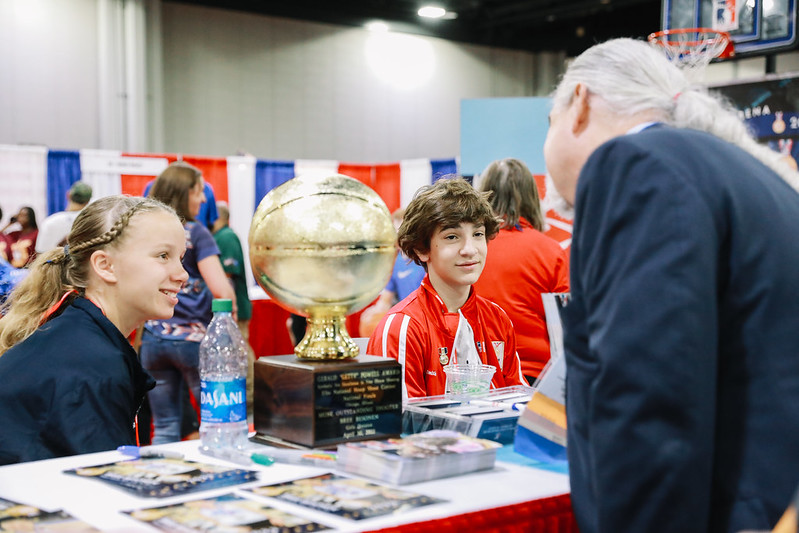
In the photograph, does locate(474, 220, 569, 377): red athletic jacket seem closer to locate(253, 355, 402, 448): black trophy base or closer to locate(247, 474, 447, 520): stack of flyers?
locate(253, 355, 402, 448): black trophy base

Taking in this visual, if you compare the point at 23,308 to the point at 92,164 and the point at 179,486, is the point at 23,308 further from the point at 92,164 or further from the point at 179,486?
the point at 92,164

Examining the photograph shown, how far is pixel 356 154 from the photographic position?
12.1 m

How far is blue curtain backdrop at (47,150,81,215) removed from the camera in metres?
7.84

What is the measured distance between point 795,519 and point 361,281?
2.98ft

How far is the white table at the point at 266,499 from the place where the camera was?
1069 millimetres

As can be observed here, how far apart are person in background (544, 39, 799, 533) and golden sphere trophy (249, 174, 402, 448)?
431 millimetres

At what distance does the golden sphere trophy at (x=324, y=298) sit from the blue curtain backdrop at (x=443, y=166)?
743cm

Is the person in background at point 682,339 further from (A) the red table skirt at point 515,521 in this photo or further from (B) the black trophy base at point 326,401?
(B) the black trophy base at point 326,401

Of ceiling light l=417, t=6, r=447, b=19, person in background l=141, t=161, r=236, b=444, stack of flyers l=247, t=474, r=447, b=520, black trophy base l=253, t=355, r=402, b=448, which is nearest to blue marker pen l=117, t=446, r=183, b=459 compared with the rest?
black trophy base l=253, t=355, r=402, b=448

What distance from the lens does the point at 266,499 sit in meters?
1.15

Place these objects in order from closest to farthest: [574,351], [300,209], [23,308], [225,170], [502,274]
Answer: [574,351] → [300,209] → [23,308] → [502,274] → [225,170]

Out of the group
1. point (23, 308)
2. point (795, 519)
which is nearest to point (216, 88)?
point (23, 308)

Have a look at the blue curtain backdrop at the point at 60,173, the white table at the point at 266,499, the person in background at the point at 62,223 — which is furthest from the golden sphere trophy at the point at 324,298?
the blue curtain backdrop at the point at 60,173

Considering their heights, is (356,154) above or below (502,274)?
above
